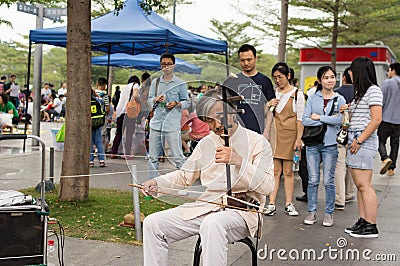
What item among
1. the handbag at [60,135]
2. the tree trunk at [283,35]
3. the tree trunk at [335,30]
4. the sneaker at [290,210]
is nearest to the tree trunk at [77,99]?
the sneaker at [290,210]

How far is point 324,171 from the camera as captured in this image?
6.62m

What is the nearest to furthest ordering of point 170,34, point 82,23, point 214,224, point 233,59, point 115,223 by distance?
point 214,224, point 115,223, point 82,23, point 170,34, point 233,59

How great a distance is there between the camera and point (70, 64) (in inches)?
275

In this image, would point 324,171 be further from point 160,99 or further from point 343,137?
point 160,99

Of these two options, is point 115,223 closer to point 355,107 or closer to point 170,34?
point 355,107

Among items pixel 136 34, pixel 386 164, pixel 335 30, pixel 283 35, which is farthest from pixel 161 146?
pixel 335 30

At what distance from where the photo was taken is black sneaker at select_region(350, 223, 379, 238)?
19.9 ft

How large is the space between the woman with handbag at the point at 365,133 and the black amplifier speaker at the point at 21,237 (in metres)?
3.47

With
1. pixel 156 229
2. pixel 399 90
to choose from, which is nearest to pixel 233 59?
pixel 399 90

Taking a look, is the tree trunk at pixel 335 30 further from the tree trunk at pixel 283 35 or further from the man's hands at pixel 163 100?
the man's hands at pixel 163 100

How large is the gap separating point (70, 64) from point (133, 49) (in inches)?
286

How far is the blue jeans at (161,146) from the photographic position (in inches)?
154

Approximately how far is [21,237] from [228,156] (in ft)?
4.96

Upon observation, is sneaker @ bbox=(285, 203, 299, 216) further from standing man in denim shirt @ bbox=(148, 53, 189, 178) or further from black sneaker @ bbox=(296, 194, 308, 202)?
standing man in denim shirt @ bbox=(148, 53, 189, 178)
